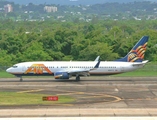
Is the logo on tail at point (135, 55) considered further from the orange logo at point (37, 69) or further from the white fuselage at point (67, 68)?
the orange logo at point (37, 69)

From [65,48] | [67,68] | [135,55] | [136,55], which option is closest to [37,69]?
[67,68]

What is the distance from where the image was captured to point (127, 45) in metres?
109

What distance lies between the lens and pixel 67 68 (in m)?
74.0

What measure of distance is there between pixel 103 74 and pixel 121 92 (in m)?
13.3

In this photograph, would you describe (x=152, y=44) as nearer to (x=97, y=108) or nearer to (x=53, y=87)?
(x=53, y=87)

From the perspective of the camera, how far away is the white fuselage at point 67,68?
7379 centimetres

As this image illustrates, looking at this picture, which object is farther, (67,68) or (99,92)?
(67,68)

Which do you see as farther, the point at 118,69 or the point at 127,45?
the point at 127,45

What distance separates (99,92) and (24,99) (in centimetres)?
1001

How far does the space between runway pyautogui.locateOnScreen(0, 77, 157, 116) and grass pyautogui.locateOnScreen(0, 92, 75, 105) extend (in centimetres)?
138

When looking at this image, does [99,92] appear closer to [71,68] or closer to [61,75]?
[61,75]

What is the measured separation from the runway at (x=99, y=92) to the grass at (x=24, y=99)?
54.5 inches

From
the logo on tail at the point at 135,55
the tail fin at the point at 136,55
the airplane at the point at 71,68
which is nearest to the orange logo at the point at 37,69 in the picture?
the airplane at the point at 71,68

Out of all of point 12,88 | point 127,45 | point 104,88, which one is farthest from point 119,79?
point 127,45
